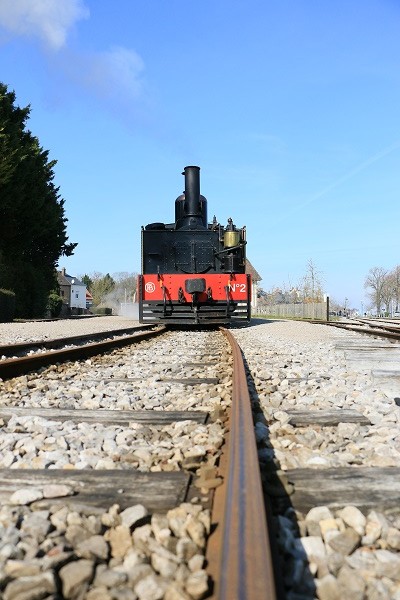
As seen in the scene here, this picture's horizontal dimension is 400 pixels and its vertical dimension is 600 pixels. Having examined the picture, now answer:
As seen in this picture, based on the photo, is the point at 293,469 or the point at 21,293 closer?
the point at 293,469

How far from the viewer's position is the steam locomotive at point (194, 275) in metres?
13.5

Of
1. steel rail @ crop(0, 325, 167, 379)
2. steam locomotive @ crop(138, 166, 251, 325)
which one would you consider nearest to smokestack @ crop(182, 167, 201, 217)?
steam locomotive @ crop(138, 166, 251, 325)

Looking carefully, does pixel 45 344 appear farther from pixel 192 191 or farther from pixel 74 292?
pixel 74 292

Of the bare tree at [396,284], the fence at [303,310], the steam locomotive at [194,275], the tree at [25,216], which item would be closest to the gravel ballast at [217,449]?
the steam locomotive at [194,275]

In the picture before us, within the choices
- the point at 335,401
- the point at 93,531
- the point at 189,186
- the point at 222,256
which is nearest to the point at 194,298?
the point at 222,256

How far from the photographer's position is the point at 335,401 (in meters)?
3.69

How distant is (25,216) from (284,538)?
1052 inches

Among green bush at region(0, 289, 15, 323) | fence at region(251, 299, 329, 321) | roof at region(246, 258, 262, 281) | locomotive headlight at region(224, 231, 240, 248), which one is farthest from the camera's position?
roof at region(246, 258, 262, 281)

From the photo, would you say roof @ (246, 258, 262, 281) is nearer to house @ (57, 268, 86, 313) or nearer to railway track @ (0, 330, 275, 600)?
house @ (57, 268, 86, 313)

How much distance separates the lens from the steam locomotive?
1352 cm

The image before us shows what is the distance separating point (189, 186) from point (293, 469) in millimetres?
13663

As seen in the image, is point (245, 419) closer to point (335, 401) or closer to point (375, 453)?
point (375, 453)

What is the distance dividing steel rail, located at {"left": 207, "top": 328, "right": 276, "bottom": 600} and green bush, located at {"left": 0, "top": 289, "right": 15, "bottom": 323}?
1830 cm

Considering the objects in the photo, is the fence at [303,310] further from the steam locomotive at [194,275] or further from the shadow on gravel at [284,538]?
the shadow on gravel at [284,538]
